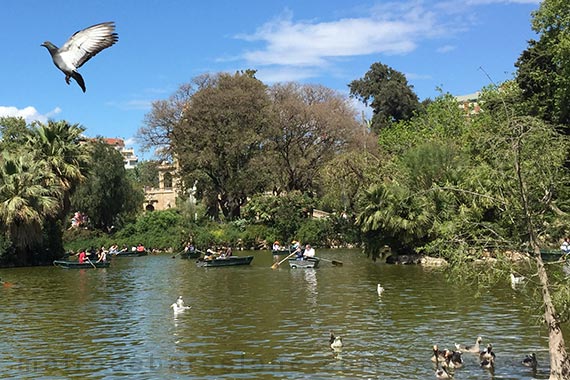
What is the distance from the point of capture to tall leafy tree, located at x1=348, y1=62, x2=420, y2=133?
270 ft

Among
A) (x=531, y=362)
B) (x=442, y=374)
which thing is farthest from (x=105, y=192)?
(x=531, y=362)

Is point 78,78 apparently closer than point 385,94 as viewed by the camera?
Yes

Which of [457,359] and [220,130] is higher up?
[220,130]

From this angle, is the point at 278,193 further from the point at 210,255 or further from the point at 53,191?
the point at 53,191

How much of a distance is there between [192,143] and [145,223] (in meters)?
9.00

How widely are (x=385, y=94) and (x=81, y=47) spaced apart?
7772cm

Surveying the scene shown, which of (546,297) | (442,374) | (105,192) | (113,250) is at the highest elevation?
(105,192)

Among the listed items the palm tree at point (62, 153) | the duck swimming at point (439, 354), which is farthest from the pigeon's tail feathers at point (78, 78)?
the palm tree at point (62, 153)

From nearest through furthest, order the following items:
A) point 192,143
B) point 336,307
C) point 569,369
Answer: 1. point 569,369
2. point 336,307
3. point 192,143

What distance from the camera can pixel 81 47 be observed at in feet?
23.0

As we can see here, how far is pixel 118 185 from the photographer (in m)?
64.2

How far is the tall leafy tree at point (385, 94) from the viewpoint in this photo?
82.4m

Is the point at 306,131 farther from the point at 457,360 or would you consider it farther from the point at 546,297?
the point at 546,297

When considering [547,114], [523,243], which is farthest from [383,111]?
[523,243]
